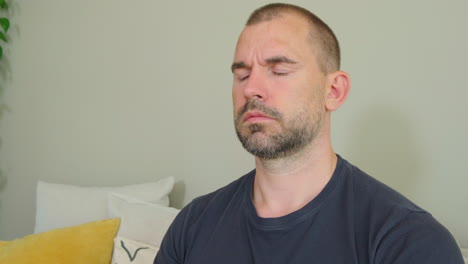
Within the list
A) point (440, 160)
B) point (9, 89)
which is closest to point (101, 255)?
point (440, 160)

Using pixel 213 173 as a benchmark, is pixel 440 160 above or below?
above

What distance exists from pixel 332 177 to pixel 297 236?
16cm

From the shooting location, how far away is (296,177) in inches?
42.8

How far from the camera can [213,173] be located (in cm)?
193

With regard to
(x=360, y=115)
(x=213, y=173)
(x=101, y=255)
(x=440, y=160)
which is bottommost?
(x=101, y=255)

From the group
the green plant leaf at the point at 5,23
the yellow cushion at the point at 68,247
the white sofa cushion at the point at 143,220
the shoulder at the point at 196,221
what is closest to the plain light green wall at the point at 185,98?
the green plant leaf at the point at 5,23

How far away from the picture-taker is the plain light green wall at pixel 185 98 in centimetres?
145

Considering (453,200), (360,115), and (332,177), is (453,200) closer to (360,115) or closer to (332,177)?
(360,115)

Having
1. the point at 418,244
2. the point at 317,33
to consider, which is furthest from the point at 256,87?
the point at 418,244

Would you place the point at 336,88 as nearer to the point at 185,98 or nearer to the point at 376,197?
the point at 376,197

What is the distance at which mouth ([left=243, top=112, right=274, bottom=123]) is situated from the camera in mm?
1043

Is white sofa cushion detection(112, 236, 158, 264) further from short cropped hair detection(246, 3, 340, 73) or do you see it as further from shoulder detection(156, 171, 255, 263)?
short cropped hair detection(246, 3, 340, 73)

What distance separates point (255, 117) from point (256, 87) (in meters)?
0.06

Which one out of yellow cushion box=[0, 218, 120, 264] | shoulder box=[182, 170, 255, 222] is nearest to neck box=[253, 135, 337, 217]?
shoulder box=[182, 170, 255, 222]
